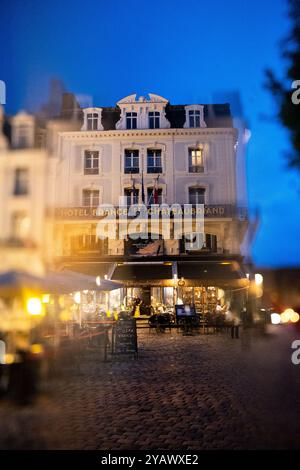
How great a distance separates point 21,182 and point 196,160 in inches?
501

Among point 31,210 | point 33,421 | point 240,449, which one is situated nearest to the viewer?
point 240,449

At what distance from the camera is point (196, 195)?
22.3m

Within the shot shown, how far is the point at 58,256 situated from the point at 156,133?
890cm

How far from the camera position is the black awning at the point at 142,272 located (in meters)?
19.1

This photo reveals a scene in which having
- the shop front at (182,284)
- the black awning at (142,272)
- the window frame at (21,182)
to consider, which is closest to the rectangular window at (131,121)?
the shop front at (182,284)

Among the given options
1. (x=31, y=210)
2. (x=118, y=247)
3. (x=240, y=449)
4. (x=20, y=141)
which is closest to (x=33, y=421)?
(x=240, y=449)

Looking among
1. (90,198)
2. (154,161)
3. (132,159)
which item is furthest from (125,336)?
(132,159)

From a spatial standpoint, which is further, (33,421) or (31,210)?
(31,210)

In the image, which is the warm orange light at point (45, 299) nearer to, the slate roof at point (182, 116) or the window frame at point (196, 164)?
the window frame at point (196, 164)

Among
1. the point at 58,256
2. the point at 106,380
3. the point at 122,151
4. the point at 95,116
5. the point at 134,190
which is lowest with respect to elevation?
the point at 106,380

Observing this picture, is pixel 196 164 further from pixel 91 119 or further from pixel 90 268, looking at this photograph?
pixel 90 268

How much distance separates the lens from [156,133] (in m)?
22.8

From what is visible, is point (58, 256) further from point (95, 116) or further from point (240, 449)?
point (240, 449)

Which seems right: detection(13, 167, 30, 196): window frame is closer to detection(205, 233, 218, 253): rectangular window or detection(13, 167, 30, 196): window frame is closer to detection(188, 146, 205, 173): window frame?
detection(205, 233, 218, 253): rectangular window
